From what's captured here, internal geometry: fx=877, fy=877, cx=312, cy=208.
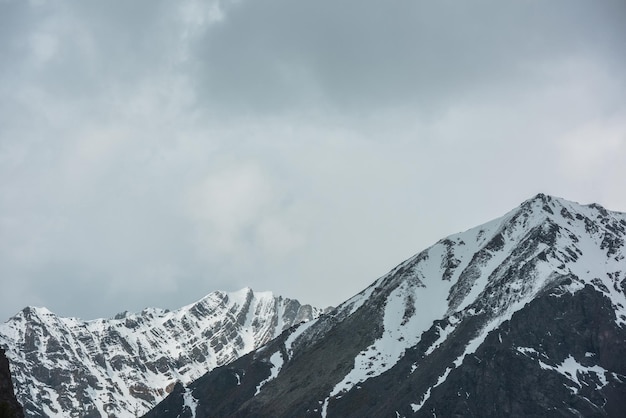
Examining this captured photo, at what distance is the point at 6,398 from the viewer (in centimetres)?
12988

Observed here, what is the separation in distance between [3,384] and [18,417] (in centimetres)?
912

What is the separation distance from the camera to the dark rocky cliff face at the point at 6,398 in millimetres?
118262

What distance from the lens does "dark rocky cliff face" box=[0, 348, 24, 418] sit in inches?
4656

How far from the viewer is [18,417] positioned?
12500 centimetres

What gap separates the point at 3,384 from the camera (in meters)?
132
